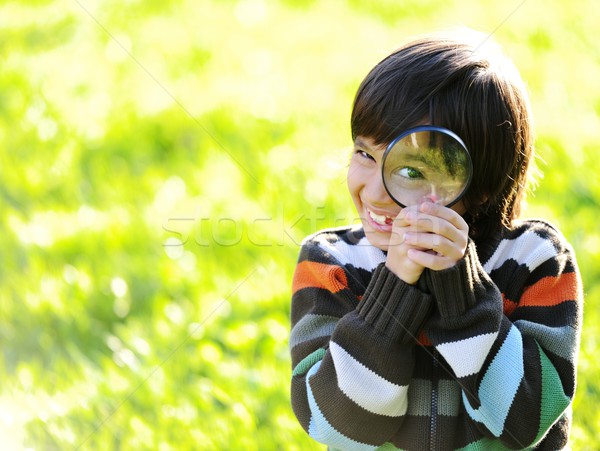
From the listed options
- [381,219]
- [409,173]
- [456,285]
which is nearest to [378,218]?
[381,219]

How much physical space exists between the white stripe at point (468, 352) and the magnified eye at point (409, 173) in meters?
0.38

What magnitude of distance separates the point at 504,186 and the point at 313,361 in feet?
2.11

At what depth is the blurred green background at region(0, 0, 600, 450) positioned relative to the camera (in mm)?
2916

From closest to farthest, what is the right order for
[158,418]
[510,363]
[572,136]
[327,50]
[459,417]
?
1. [510,363]
2. [459,417]
3. [158,418]
4. [572,136]
5. [327,50]

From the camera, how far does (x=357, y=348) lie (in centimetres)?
186

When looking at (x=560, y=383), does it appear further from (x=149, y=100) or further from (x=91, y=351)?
(x=149, y=100)

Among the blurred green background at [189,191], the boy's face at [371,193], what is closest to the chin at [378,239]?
the boy's face at [371,193]

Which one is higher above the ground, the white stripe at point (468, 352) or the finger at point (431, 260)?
the finger at point (431, 260)

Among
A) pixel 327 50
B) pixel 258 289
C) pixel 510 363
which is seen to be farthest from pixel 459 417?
pixel 327 50

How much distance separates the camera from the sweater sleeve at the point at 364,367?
1.82 meters

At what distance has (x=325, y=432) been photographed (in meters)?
1.92

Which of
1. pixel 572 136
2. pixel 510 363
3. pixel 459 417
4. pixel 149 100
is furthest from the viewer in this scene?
pixel 149 100

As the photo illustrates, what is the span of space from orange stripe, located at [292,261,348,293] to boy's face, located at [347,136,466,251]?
0.12 metres

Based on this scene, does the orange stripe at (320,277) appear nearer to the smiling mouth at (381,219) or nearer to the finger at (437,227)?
the smiling mouth at (381,219)
